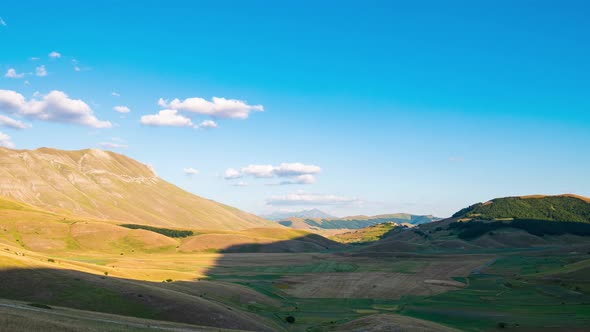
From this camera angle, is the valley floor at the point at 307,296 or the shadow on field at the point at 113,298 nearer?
the shadow on field at the point at 113,298

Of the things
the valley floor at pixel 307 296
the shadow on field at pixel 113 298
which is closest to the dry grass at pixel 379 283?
the valley floor at pixel 307 296

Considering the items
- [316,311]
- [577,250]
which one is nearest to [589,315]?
[316,311]

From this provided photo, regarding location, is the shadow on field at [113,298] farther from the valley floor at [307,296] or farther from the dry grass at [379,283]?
the dry grass at [379,283]

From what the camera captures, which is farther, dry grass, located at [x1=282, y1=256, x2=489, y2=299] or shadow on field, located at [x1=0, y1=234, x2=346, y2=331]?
dry grass, located at [x1=282, y1=256, x2=489, y2=299]

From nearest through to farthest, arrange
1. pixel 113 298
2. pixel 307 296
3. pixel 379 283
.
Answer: pixel 113 298 → pixel 307 296 → pixel 379 283

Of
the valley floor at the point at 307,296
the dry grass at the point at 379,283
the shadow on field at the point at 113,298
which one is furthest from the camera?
the dry grass at the point at 379,283

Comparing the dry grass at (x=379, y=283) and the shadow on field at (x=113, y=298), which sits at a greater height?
the shadow on field at (x=113, y=298)

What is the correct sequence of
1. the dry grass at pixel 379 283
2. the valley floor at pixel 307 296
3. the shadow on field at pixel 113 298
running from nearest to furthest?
the shadow on field at pixel 113 298, the valley floor at pixel 307 296, the dry grass at pixel 379 283

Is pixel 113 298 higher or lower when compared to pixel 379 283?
higher

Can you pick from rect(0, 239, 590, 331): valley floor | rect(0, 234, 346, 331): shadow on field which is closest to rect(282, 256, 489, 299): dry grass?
rect(0, 239, 590, 331): valley floor

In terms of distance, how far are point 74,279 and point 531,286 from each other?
325 ft

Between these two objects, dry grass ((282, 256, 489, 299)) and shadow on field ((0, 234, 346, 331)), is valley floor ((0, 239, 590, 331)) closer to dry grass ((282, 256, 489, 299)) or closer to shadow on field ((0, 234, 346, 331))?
shadow on field ((0, 234, 346, 331))

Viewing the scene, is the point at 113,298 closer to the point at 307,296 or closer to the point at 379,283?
the point at 307,296

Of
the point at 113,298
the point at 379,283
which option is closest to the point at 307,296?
the point at 379,283
